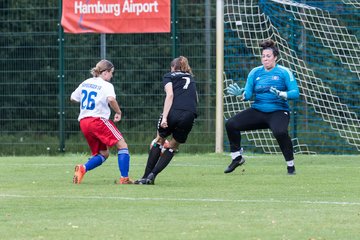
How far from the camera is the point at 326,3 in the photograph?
21.4 m

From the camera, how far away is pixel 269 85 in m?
15.8

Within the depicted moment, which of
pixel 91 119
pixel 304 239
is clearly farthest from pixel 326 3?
pixel 304 239

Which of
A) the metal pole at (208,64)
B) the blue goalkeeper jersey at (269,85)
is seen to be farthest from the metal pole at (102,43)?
the blue goalkeeper jersey at (269,85)

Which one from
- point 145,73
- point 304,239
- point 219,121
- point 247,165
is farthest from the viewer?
point 145,73

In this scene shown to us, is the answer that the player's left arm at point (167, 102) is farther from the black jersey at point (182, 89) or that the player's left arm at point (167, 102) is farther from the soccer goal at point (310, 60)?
the soccer goal at point (310, 60)

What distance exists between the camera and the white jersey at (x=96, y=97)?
14547 millimetres

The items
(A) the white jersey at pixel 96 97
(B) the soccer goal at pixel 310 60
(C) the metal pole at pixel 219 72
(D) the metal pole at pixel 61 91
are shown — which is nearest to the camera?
(A) the white jersey at pixel 96 97

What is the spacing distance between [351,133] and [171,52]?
3767 mm

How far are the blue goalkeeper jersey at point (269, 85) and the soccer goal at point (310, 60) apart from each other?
5.10m

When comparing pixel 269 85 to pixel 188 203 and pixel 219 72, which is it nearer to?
pixel 188 203

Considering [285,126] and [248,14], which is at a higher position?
[248,14]

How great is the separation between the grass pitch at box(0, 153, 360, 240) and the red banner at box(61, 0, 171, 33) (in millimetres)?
4612

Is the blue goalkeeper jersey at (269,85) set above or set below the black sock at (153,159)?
above

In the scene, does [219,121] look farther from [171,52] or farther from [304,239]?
[304,239]
